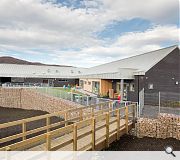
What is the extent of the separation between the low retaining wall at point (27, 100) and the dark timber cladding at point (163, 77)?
9132mm

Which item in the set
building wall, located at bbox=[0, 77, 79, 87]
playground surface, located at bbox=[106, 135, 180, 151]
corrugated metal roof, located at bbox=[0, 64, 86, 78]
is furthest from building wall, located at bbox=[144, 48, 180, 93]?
building wall, located at bbox=[0, 77, 79, 87]

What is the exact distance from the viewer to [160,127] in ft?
45.6

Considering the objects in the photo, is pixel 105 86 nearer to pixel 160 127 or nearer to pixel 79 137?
pixel 160 127

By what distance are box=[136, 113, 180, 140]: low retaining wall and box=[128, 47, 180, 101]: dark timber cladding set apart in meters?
10.6

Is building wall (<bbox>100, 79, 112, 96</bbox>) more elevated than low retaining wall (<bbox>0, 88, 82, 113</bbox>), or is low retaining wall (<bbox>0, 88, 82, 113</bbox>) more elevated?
building wall (<bbox>100, 79, 112, 96</bbox>)

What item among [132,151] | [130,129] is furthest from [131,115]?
[132,151]

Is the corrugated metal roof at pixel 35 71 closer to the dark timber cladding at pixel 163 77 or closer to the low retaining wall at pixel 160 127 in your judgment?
the dark timber cladding at pixel 163 77

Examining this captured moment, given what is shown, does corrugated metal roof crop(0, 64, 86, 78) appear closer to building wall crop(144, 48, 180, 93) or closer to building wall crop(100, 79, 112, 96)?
building wall crop(100, 79, 112, 96)

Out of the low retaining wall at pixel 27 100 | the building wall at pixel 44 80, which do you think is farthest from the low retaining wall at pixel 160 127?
the building wall at pixel 44 80

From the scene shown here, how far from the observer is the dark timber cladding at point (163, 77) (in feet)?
81.5

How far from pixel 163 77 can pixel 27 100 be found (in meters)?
20.3

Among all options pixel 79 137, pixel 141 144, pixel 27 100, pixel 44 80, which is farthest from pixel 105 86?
pixel 44 80

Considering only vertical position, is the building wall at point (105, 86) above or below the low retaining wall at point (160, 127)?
above

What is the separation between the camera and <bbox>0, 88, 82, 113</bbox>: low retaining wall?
91.5 feet
